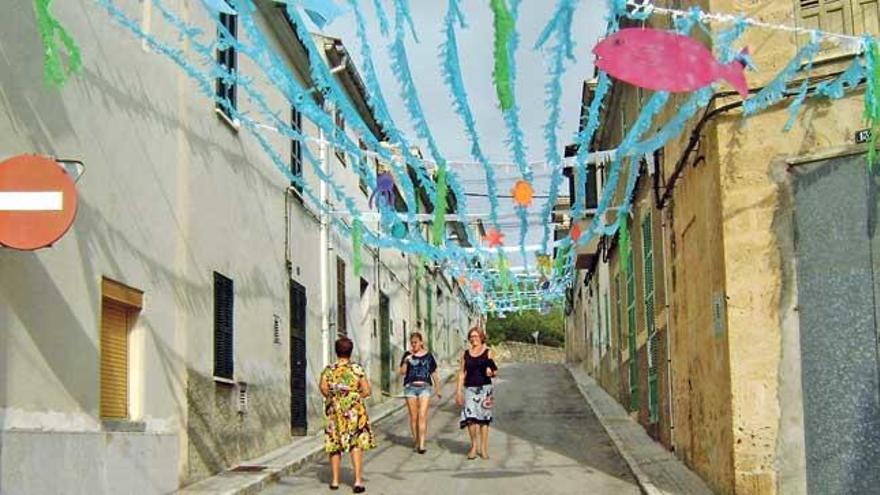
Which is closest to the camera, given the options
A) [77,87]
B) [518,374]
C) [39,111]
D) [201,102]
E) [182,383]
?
[39,111]

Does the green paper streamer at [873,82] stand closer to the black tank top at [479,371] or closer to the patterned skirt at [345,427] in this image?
the patterned skirt at [345,427]

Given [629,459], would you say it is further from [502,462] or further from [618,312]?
[618,312]

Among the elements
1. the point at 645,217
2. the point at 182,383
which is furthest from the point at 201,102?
the point at 645,217

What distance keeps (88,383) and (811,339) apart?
19.5ft

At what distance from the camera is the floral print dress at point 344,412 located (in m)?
11.1

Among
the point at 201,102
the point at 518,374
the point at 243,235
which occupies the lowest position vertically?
the point at 518,374

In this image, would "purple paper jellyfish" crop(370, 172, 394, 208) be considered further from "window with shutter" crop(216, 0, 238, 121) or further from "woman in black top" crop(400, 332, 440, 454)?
"window with shutter" crop(216, 0, 238, 121)

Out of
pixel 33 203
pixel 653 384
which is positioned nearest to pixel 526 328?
pixel 653 384

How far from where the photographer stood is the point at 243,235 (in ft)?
45.3

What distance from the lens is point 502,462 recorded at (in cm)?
1345

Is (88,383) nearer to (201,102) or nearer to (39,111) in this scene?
(39,111)

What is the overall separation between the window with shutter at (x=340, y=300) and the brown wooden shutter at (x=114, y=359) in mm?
10114

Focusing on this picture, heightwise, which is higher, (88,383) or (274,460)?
(88,383)

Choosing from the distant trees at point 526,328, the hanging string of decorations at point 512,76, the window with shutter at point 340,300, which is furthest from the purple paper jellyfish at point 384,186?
the distant trees at point 526,328
